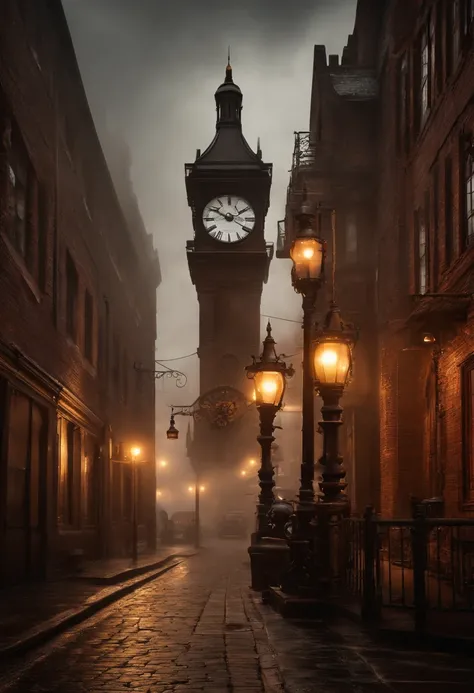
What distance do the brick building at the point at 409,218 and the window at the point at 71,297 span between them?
7.81 m

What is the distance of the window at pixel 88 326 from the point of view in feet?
96.5

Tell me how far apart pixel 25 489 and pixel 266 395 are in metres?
4.81

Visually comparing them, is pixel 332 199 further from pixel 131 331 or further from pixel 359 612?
pixel 359 612

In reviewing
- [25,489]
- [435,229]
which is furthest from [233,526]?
[25,489]

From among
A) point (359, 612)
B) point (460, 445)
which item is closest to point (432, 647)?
point (359, 612)

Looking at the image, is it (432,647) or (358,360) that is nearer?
(432,647)

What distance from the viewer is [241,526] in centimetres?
6209

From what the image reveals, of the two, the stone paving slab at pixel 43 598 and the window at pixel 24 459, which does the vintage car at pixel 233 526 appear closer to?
the stone paving slab at pixel 43 598

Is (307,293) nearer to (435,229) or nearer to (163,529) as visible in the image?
(435,229)

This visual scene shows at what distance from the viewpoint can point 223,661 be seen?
948cm

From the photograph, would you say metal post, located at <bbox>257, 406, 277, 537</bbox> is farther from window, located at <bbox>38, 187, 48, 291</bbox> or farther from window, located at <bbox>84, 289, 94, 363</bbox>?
window, located at <bbox>84, 289, 94, 363</bbox>

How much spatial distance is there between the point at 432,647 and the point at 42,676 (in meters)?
3.56

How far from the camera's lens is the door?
18.7m

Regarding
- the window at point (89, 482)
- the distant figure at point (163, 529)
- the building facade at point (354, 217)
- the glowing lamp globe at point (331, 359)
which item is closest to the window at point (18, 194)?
the glowing lamp globe at point (331, 359)
